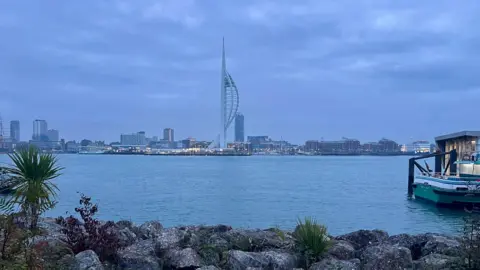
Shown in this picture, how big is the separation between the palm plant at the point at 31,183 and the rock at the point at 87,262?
1.93m

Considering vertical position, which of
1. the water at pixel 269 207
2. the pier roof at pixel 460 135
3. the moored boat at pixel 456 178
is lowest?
the water at pixel 269 207

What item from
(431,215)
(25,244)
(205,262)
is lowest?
(431,215)

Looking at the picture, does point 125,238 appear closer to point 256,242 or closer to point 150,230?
point 150,230

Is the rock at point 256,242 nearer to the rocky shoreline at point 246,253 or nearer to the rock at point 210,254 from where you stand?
the rocky shoreline at point 246,253

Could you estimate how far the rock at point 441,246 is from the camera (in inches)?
331

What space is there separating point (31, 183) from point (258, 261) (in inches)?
168

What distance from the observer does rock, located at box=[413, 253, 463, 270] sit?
728cm

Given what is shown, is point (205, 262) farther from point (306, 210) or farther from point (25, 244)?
point (306, 210)

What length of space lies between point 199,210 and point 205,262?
31971 millimetres

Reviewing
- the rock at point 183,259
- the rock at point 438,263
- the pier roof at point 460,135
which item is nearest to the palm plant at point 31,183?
the rock at point 183,259

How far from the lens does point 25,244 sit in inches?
249

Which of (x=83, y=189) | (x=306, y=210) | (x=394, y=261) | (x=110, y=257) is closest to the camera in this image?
(x=394, y=261)

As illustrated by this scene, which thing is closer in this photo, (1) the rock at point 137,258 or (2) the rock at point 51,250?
(2) the rock at point 51,250

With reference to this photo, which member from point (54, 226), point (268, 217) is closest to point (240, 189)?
point (268, 217)
